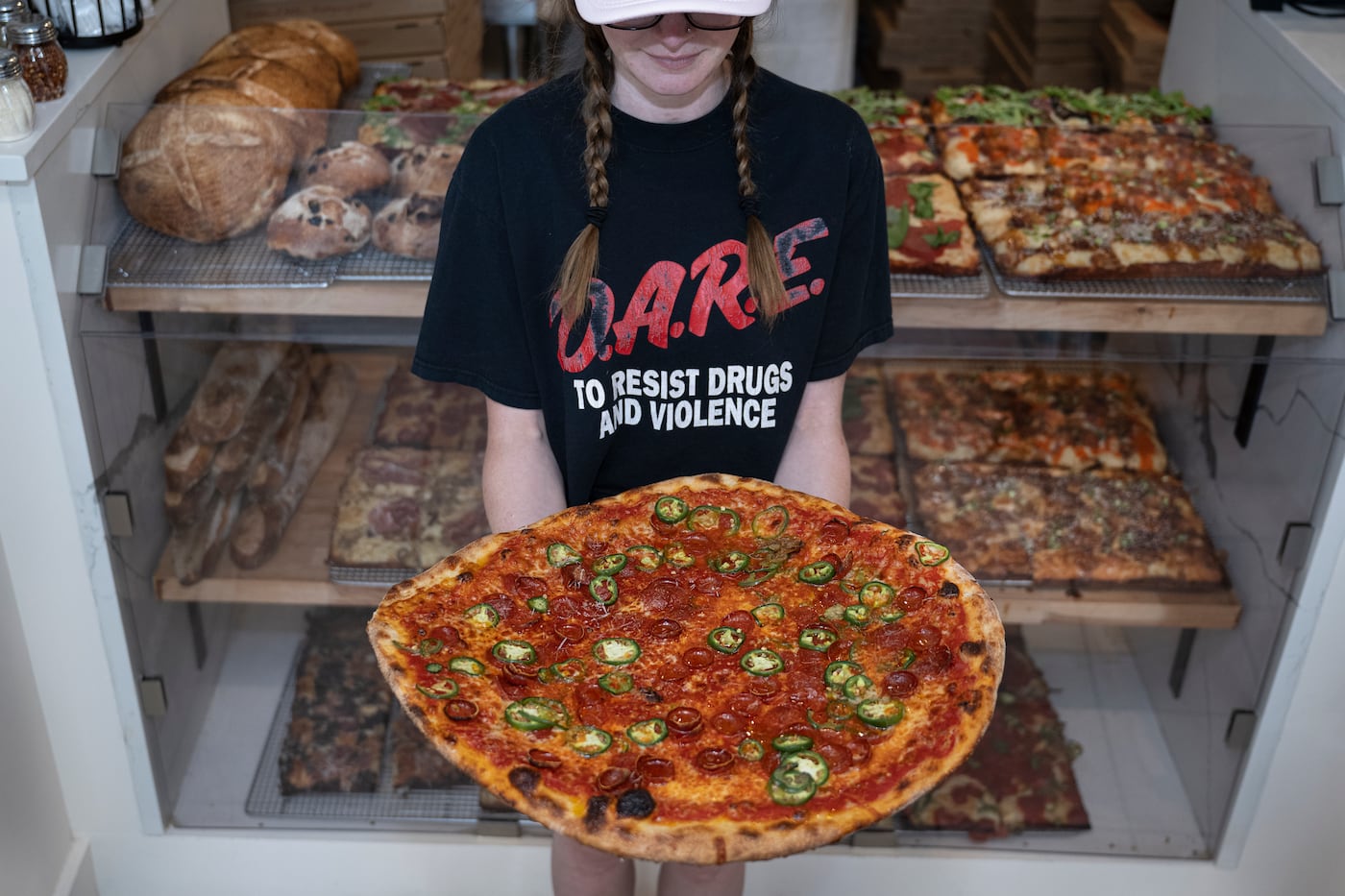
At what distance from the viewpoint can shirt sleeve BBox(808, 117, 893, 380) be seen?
211cm

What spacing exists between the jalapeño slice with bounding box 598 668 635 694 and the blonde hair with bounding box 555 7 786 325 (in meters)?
0.56

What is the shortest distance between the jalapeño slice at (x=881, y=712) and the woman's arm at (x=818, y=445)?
58cm

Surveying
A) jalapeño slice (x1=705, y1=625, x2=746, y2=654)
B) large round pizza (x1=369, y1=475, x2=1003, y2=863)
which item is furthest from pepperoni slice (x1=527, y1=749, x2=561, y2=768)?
jalapeño slice (x1=705, y1=625, x2=746, y2=654)

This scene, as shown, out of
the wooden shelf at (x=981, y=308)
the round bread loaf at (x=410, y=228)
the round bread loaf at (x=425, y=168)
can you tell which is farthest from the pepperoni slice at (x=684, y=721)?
the round bread loaf at (x=425, y=168)

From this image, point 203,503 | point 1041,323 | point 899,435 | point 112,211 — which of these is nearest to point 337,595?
point 203,503

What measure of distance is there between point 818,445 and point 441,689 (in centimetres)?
84

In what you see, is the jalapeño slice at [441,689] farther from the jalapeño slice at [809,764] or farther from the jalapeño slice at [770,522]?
the jalapeño slice at [770,522]

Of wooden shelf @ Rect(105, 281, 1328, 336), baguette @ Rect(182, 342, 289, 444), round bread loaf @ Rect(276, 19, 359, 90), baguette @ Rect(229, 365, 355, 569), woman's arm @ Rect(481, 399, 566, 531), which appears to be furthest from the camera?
round bread loaf @ Rect(276, 19, 359, 90)

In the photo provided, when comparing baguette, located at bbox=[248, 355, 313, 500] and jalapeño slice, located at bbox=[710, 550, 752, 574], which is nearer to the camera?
jalapeño slice, located at bbox=[710, 550, 752, 574]

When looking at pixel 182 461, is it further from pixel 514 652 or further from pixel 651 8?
pixel 651 8

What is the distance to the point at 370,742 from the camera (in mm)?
3422

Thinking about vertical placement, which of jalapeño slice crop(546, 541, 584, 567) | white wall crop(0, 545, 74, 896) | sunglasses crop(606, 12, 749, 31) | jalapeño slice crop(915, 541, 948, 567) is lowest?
white wall crop(0, 545, 74, 896)

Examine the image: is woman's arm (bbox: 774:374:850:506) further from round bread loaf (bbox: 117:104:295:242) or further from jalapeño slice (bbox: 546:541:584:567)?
round bread loaf (bbox: 117:104:295:242)

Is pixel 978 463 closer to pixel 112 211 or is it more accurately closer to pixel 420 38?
pixel 112 211
